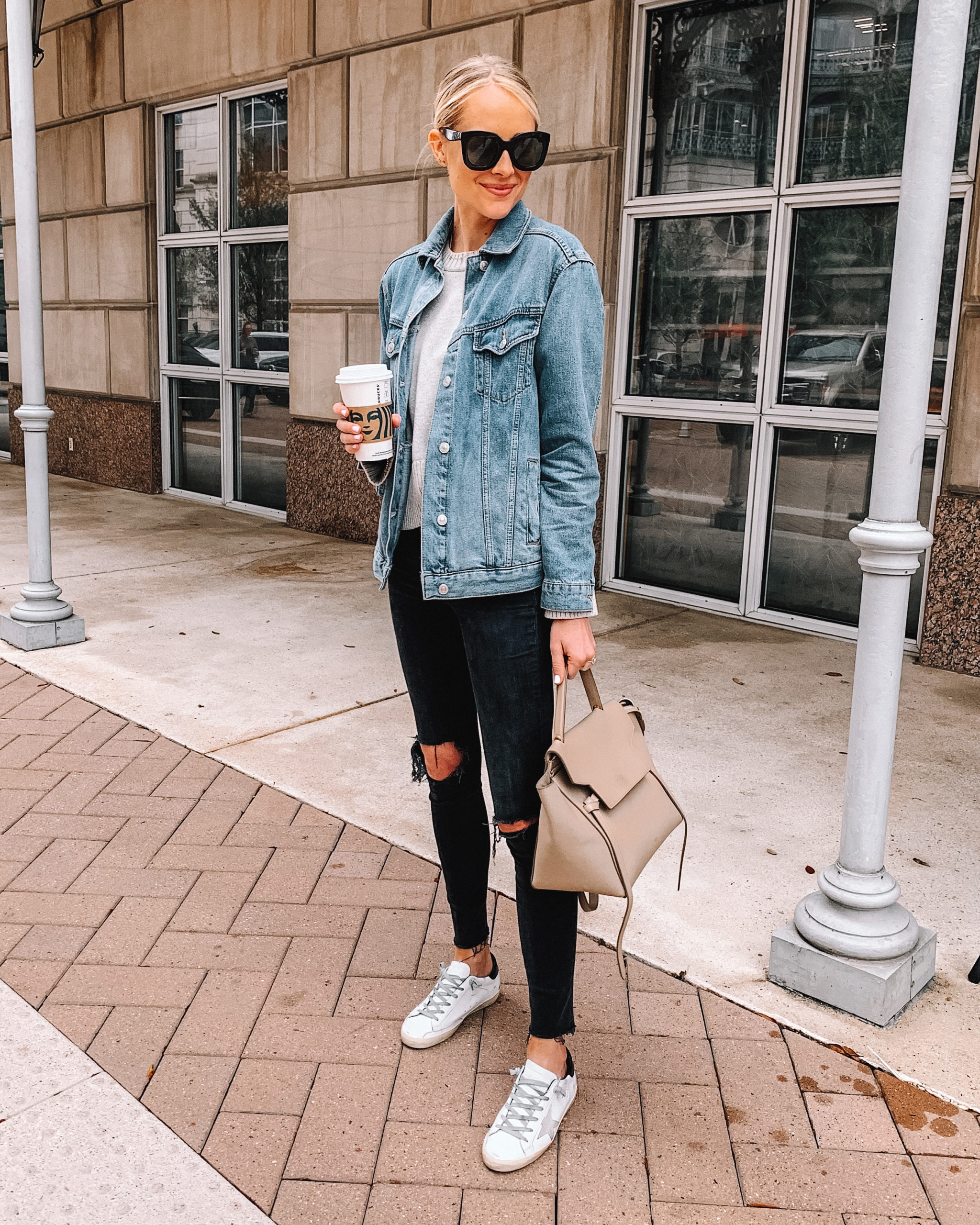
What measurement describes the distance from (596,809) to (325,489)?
6.83m

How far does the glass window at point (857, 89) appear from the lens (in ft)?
18.0

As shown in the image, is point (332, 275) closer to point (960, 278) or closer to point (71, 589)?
point (71, 589)

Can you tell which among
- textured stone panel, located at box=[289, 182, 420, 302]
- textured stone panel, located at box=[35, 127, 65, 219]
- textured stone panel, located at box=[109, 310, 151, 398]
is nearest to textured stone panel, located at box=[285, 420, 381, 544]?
textured stone panel, located at box=[289, 182, 420, 302]

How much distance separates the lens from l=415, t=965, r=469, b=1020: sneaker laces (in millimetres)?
2602

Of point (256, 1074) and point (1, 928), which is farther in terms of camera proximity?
point (1, 928)

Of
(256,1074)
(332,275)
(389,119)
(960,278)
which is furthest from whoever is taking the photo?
(332,275)

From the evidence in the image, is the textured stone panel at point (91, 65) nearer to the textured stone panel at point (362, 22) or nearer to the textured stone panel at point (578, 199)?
the textured stone panel at point (362, 22)

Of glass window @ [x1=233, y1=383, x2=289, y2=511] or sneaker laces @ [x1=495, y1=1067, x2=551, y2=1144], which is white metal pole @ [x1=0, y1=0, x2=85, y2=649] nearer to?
glass window @ [x1=233, y1=383, x2=289, y2=511]

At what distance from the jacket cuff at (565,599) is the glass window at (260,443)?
7.26m

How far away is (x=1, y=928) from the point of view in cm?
303

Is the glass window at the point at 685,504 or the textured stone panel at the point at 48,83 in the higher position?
the textured stone panel at the point at 48,83

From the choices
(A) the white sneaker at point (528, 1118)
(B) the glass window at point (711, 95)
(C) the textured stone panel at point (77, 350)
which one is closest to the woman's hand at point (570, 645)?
(A) the white sneaker at point (528, 1118)

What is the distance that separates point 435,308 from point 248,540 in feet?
21.1

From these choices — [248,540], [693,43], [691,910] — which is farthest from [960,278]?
[248,540]
